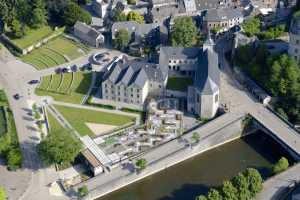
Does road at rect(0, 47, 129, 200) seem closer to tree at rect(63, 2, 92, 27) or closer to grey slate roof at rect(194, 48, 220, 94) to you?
tree at rect(63, 2, 92, 27)

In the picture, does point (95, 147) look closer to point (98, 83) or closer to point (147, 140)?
point (147, 140)

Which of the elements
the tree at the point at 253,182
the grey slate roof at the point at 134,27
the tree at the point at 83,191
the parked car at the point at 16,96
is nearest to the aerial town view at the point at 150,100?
the tree at the point at 253,182

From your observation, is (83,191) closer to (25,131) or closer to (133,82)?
(25,131)

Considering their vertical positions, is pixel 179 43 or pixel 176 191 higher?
pixel 179 43

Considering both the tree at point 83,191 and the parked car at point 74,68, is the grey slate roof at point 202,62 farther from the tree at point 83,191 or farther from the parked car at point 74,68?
the tree at point 83,191

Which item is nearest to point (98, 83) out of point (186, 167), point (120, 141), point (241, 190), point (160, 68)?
point (160, 68)

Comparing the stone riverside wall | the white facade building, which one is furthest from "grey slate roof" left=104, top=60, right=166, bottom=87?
the stone riverside wall

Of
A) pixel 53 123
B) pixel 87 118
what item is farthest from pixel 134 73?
pixel 53 123
